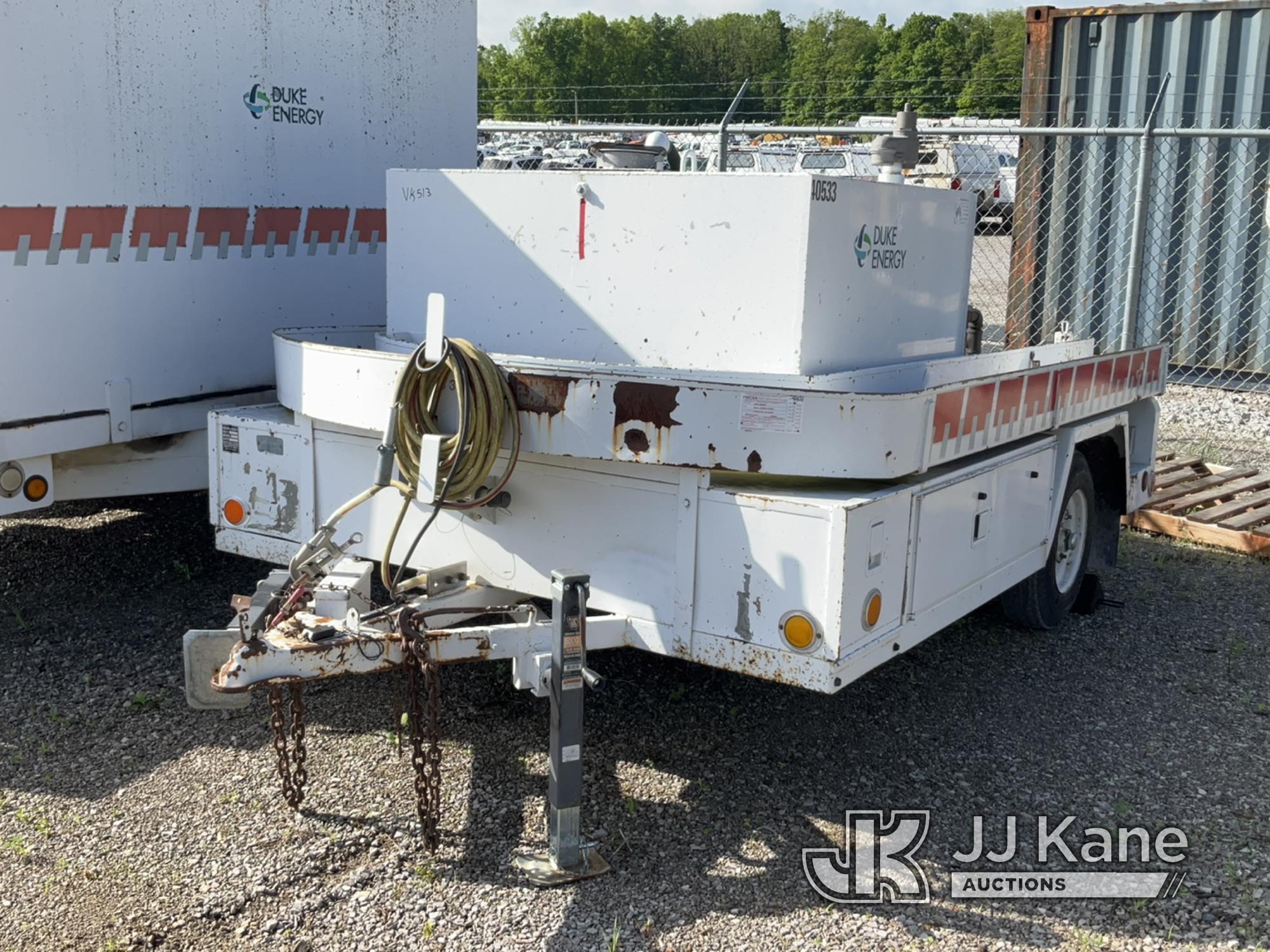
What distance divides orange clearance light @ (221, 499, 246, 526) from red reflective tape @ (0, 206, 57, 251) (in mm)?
1065

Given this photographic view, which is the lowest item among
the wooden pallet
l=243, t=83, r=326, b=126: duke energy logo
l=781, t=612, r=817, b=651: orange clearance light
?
the wooden pallet

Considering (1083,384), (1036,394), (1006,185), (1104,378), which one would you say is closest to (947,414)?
(1036,394)

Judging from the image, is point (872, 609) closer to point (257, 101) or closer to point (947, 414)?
point (947, 414)

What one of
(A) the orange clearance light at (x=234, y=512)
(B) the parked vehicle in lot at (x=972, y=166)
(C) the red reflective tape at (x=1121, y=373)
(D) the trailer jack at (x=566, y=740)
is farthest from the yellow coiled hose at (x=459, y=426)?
(B) the parked vehicle in lot at (x=972, y=166)

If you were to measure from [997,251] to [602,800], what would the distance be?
54.5ft

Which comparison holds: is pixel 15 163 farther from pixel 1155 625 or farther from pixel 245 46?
pixel 1155 625

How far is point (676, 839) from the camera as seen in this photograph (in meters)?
3.40

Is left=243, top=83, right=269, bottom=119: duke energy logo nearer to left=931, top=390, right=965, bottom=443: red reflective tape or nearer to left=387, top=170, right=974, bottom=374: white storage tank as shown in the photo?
left=387, top=170, right=974, bottom=374: white storage tank

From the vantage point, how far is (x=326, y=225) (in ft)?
17.8

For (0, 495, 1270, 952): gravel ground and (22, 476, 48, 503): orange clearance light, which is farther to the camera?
(22, 476, 48, 503): orange clearance light

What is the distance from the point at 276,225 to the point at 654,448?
2641 mm

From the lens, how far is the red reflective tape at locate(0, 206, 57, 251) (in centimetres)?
411

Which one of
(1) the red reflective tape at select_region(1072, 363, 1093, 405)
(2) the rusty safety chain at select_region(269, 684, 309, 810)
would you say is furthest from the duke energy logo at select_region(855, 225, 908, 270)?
(2) the rusty safety chain at select_region(269, 684, 309, 810)

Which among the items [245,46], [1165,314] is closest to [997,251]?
[1165,314]
